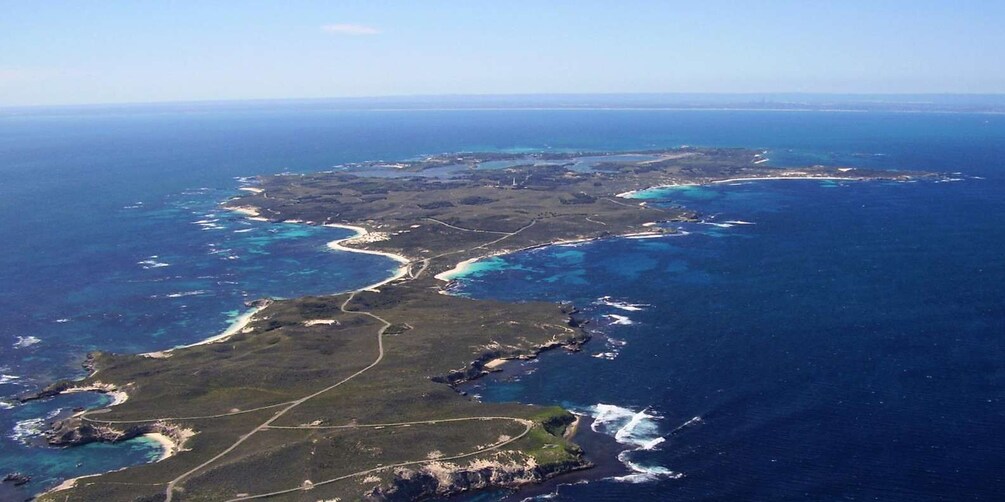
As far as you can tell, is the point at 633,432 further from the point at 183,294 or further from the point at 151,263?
the point at 151,263

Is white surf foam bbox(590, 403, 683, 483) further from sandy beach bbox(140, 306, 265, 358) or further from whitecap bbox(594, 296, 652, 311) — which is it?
sandy beach bbox(140, 306, 265, 358)

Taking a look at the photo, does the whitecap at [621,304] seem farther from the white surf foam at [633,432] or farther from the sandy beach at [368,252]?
the sandy beach at [368,252]

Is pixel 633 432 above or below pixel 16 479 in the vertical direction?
above

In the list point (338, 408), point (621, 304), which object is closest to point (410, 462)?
point (338, 408)

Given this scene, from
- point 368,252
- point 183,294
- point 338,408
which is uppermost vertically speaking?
point 368,252

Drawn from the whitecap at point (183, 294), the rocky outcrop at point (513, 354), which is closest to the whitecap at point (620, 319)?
the rocky outcrop at point (513, 354)
